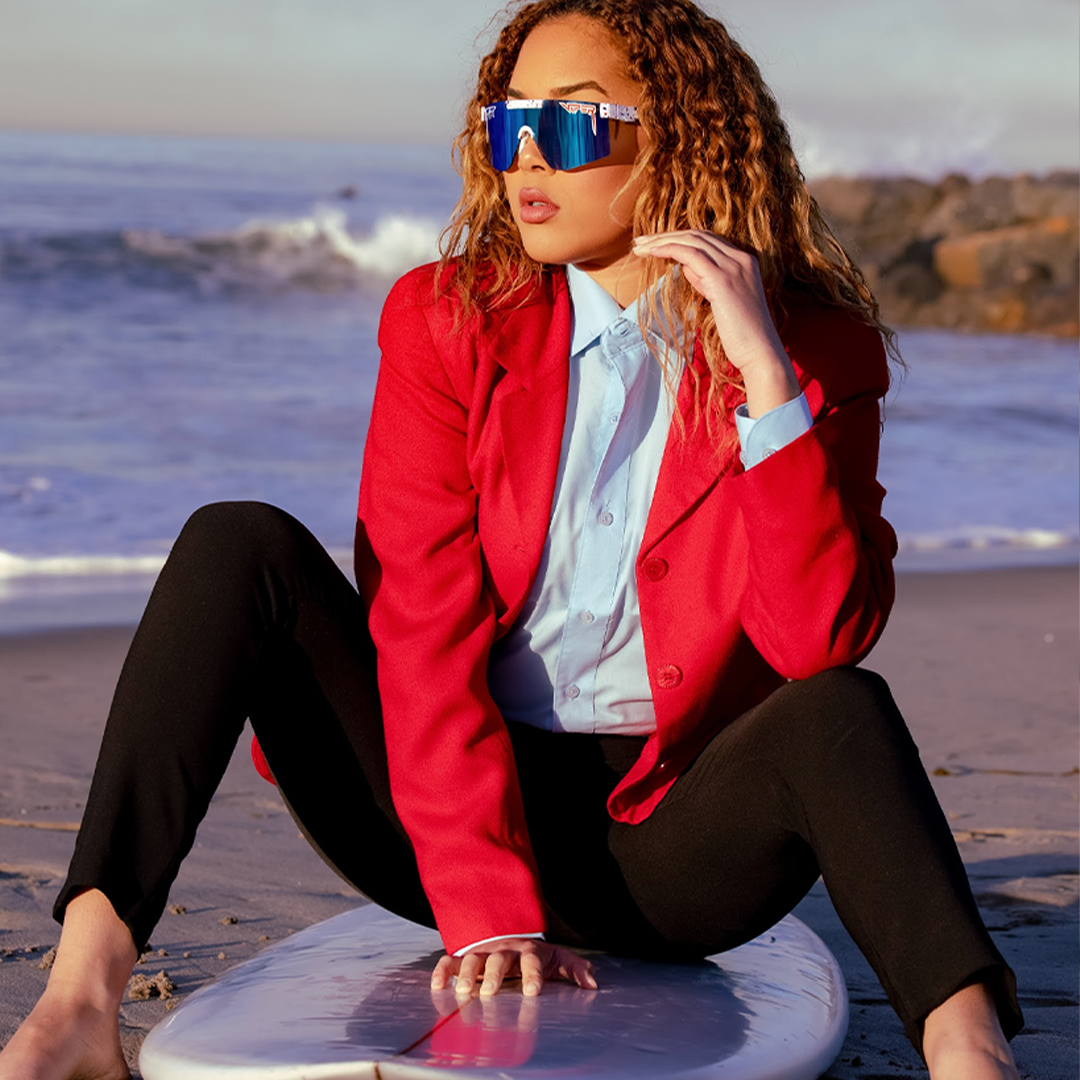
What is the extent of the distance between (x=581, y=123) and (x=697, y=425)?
47 centimetres

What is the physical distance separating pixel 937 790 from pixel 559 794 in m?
2.25

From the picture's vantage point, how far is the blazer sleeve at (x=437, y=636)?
2068mm

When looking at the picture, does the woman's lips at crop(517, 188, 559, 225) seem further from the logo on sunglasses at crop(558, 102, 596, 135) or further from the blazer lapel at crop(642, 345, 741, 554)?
the blazer lapel at crop(642, 345, 741, 554)

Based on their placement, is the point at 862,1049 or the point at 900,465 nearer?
the point at 862,1049

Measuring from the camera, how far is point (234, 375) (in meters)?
13.4

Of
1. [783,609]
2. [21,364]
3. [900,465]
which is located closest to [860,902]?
[783,609]

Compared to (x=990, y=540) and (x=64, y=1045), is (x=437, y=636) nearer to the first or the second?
(x=64, y=1045)

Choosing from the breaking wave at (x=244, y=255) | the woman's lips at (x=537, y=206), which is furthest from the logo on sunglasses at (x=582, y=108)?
the breaking wave at (x=244, y=255)

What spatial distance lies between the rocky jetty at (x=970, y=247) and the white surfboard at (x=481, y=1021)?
1735 cm

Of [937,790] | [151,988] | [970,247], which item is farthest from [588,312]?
[970,247]

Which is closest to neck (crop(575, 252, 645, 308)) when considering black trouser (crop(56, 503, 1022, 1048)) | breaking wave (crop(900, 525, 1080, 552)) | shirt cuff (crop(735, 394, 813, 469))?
shirt cuff (crop(735, 394, 813, 469))

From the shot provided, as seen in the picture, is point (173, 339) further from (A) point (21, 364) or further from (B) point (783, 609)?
(B) point (783, 609)

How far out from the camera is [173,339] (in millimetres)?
14742

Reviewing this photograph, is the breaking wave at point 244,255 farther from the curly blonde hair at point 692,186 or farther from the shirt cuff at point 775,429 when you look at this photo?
the shirt cuff at point 775,429
